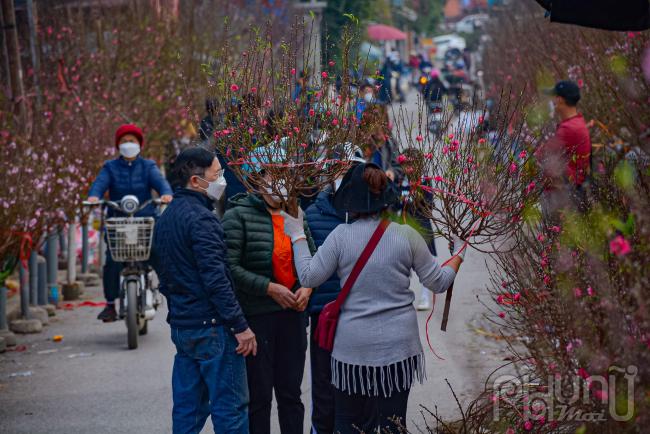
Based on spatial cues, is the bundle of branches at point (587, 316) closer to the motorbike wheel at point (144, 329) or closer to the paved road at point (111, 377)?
the paved road at point (111, 377)

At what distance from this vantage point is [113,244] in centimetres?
1013

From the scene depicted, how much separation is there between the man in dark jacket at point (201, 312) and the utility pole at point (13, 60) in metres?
7.36

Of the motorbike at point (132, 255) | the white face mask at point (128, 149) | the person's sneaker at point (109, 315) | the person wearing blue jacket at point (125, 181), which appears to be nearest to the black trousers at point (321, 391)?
the motorbike at point (132, 255)

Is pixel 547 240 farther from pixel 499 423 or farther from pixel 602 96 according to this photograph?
pixel 602 96

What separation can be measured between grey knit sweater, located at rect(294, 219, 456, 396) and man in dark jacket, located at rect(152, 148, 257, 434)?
2.03 feet

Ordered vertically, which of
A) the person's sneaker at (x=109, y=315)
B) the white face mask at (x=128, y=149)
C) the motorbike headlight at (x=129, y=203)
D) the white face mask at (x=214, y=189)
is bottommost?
the person's sneaker at (x=109, y=315)

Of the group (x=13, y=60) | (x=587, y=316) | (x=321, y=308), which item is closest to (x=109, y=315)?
(x=13, y=60)

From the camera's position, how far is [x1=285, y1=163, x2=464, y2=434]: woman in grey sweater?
5.62 metres

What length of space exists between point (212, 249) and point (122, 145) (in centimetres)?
489

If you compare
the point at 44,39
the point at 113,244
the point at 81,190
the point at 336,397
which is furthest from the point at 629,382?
the point at 44,39

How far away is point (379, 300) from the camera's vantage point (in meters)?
5.63

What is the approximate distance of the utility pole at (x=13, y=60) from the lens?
13.1 m

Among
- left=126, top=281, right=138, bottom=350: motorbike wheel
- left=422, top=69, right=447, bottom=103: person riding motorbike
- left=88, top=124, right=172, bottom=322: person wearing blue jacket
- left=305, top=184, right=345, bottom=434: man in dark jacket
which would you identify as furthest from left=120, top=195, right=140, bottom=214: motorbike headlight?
left=305, top=184, right=345, bottom=434: man in dark jacket

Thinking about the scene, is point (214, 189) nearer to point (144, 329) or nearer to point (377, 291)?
point (377, 291)
